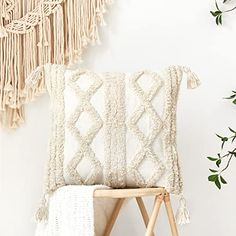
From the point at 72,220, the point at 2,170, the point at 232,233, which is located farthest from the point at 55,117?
the point at 232,233

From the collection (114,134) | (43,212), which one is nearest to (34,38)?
(114,134)

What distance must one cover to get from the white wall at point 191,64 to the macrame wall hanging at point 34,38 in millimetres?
96

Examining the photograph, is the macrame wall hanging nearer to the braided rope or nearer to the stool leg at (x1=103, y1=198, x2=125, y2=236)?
the braided rope

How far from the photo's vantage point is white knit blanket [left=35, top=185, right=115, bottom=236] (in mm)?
1890

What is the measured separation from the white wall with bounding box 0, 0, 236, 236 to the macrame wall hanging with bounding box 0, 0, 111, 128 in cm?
10

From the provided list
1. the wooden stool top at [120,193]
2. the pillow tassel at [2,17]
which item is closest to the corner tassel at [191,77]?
the wooden stool top at [120,193]

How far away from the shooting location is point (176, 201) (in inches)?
95.7

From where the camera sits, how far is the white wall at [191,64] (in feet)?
7.99

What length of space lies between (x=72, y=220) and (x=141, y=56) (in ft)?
2.64

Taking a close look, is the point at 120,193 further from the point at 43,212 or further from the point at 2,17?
the point at 2,17

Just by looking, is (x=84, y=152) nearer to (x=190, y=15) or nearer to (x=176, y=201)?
(x=176, y=201)

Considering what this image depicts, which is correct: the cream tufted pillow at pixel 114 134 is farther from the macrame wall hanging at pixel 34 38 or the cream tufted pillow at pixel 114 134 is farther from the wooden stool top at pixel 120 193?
the macrame wall hanging at pixel 34 38

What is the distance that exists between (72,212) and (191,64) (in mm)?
847

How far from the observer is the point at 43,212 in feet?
6.48
